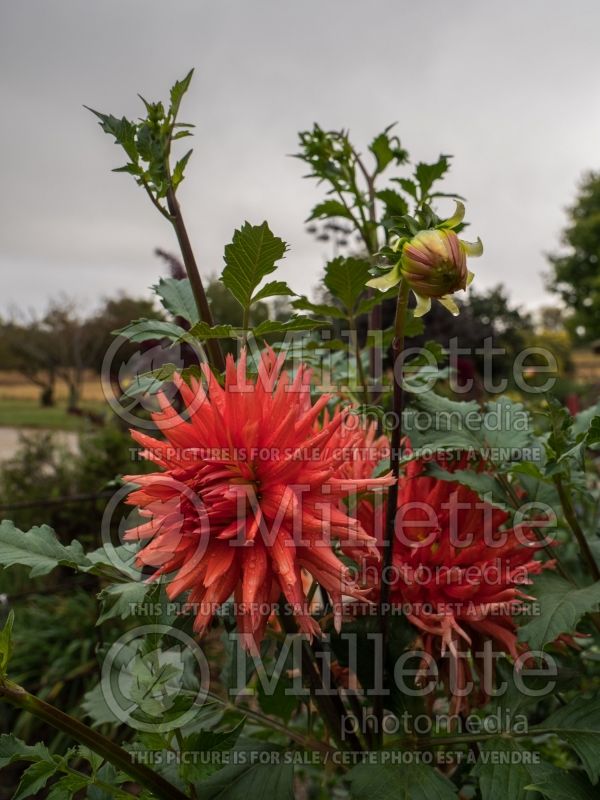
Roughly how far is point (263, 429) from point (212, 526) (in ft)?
0.28

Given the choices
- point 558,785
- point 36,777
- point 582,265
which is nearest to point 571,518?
point 558,785

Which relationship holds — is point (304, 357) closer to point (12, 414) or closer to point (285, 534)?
point (285, 534)

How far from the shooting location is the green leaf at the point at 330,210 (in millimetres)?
826

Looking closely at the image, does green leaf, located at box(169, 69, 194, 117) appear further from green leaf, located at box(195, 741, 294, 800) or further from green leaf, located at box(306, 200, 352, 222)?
green leaf, located at box(195, 741, 294, 800)

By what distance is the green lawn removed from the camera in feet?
47.8

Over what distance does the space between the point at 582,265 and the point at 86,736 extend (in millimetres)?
23836

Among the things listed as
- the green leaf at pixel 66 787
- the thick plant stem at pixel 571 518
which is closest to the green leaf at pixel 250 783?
the green leaf at pixel 66 787

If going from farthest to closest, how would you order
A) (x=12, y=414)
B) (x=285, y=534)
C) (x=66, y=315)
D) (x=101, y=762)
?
(x=12, y=414) → (x=66, y=315) → (x=101, y=762) → (x=285, y=534)

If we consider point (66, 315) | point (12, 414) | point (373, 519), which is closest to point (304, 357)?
point (373, 519)

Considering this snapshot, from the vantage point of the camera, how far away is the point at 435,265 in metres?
0.47

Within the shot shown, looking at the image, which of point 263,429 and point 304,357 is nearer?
point 263,429

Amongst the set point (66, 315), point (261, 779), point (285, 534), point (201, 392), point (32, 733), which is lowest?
point (32, 733)

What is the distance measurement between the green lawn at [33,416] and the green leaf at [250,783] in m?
11.7

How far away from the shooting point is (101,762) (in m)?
0.59
